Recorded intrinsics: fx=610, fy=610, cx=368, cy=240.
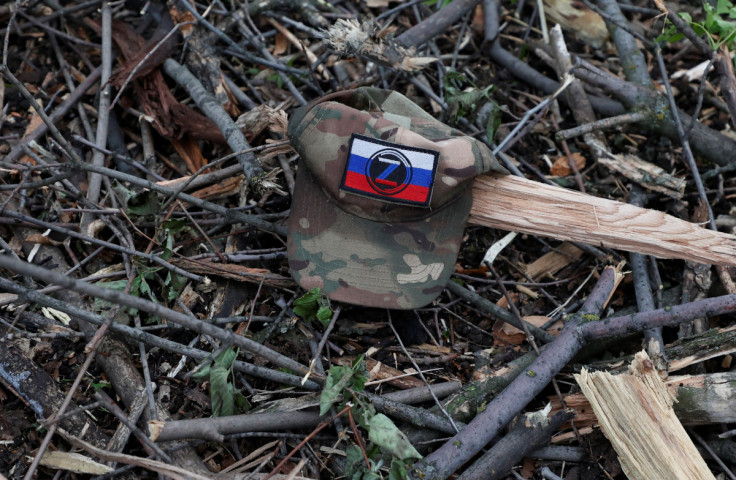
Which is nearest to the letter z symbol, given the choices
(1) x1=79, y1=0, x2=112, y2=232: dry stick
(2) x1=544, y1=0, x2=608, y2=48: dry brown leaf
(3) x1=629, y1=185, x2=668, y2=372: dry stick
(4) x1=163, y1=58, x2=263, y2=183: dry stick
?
(4) x1=163, y1=58, x2=263, y2=183: dry stick

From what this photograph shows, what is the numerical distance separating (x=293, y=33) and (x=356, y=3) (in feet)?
1.26

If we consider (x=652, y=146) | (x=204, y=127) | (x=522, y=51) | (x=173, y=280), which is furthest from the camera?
(x=522, y=51)

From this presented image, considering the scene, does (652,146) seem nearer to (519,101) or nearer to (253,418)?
(519,101)

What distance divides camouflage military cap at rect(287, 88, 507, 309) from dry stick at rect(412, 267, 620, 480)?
16.5 inches

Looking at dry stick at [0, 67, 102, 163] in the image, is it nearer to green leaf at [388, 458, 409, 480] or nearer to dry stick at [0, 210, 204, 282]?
dry stick at [0, 210, 204, 282]

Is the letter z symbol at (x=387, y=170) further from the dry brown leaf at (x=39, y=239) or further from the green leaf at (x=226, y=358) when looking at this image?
the dry brown leaf at (x=39, y=239)

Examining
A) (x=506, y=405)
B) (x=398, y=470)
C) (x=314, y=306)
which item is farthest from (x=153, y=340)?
(x=506, y=405)

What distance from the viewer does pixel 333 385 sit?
70.4 inches

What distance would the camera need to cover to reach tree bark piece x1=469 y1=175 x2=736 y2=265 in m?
2.19

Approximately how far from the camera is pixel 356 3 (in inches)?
123

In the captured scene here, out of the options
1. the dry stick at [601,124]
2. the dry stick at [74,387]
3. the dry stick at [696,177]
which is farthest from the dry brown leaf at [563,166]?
the dry stick at [74,387]

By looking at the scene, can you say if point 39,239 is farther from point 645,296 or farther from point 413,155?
point 645,296

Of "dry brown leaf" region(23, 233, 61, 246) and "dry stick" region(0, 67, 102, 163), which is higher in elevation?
"dry stick" region(0, 67, 102, 163)

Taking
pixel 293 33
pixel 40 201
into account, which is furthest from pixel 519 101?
pixel 40 201
